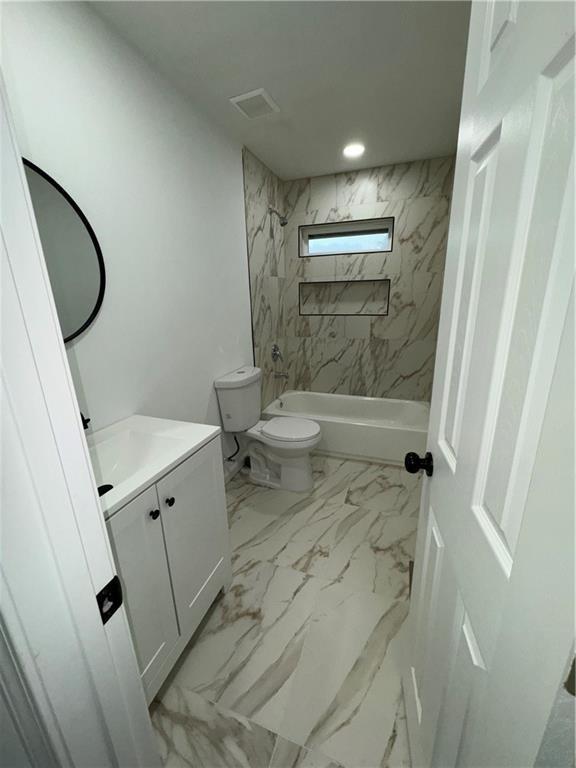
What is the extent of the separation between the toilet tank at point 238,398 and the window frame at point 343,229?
1587mm

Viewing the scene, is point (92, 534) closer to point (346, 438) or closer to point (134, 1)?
point (134, 1)

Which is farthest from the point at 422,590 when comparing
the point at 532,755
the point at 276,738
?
the point at 276,738

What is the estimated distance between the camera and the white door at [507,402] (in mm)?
337

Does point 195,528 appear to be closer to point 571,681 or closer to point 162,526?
point 162,526

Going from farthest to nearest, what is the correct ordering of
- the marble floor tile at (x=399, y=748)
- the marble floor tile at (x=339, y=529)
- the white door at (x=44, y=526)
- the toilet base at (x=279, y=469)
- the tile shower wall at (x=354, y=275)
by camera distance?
the tile shower wall at (x=354, y=275)
the toilet base at (x=279, y=469)
the marble floor tile at (x=339, y=529)
the marble floor tile at (x=399, y=748)
the white door at (x=44, y=526)

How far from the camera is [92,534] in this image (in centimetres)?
54

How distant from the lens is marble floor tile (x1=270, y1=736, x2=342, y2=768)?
98cm

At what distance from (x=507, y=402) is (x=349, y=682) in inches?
52.2

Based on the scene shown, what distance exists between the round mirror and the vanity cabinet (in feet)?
2.40

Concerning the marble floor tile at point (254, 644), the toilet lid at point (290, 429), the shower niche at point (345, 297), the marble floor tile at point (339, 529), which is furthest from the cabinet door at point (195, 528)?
the shower niche at point (345, 297)

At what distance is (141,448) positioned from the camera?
1.29 metres

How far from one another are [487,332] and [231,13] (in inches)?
65.5

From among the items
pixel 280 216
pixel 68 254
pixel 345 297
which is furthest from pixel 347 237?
pixel 68 254

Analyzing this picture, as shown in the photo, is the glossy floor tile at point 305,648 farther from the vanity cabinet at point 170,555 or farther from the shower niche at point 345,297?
the shower niche at point 345,297
